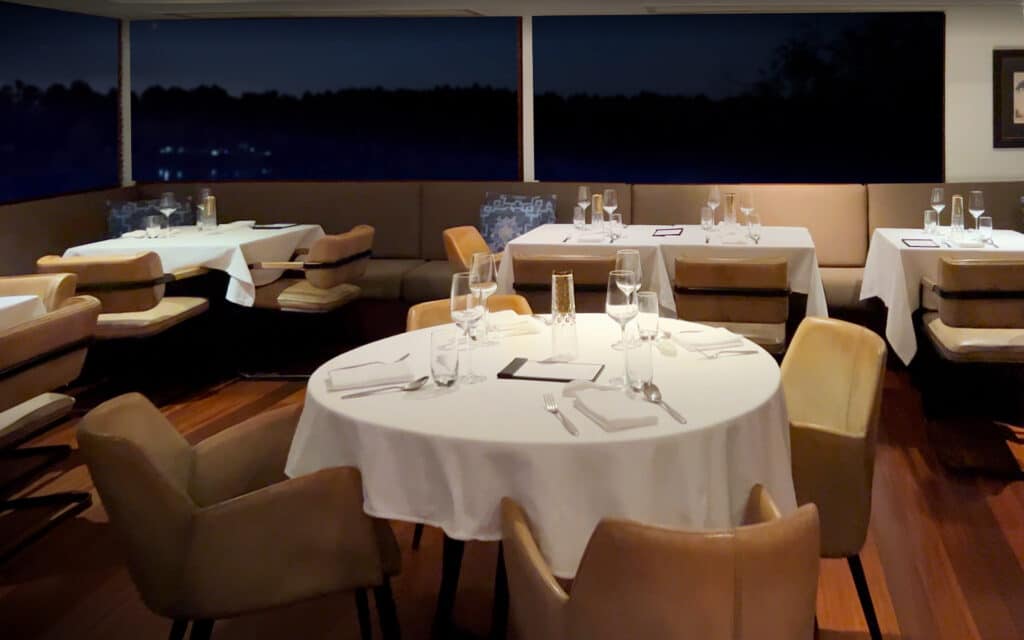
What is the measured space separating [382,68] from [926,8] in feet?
17.7

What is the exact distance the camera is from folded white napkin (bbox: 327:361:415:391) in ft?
7.63

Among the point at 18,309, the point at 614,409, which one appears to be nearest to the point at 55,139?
the point at 18,309

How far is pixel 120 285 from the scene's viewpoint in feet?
15.5

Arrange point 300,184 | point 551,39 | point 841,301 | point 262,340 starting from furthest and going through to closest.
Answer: point 551,39 → point 300,184 → point 262,340 → point 841,301

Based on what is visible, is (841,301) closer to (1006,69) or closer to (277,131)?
(1006,69)

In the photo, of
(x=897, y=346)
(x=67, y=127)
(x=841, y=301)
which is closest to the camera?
(x=897, y=346)

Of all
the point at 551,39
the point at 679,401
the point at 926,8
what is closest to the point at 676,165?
the point at 551,39

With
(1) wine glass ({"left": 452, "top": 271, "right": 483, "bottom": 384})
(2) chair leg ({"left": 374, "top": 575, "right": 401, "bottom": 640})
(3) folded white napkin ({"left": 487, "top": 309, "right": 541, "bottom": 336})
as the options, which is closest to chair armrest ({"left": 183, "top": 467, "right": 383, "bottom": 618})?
(2) chair leg ({"left": 374, "top": 575, "right": 401, "bottom": 640})

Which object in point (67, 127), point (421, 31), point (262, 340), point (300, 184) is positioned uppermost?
point (421, 31)

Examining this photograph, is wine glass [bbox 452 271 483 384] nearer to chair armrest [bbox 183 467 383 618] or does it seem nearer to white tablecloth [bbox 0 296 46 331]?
chair armrest [bbox 183 467 383 618]

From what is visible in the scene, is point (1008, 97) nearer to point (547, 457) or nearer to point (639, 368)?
point (639, 368)

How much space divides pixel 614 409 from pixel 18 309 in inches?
103

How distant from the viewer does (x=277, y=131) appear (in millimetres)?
9906

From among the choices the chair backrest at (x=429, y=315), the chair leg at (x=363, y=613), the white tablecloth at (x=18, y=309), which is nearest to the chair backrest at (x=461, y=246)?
the chair backrest at (x=429, y=315)
